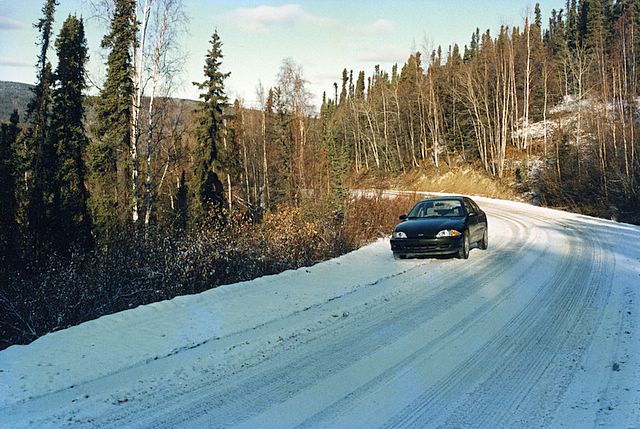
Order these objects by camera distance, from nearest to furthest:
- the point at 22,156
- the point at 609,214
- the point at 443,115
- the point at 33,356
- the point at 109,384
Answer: the point at 109,384 < the point at 33,356 < the point at 609,214 < the point at 22,156 < the point at 443,115

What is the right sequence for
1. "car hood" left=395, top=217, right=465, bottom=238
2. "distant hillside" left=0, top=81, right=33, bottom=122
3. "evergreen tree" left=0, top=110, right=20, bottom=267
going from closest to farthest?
"car hood" left=395, top=217, right=465, bottom=238 → "evergreen tree" left=0, top=110, right=20, bottom=267 → "distant hillside" left=0, top=81, right=33, bottom=122

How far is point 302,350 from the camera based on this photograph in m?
5.50

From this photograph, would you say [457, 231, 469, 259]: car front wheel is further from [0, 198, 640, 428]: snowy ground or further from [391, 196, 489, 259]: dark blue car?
[0, 198, 640, 428]: snowy ground

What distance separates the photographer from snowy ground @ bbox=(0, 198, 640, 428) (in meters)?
3.94

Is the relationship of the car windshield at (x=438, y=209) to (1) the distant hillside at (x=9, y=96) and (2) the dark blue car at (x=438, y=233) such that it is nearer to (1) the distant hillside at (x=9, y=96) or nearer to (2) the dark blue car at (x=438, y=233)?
(2) the dark blue car at (x=438, y=233)

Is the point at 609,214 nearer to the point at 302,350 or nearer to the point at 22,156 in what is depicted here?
the point at 302,350

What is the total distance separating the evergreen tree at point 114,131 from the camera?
18.6 meters

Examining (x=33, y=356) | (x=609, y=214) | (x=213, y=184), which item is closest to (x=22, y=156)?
(x=213, y=184)

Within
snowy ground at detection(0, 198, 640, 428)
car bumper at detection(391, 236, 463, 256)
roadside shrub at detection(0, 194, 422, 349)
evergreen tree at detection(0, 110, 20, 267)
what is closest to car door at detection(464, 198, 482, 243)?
car bumper at detection(391, 236, 463, 256)

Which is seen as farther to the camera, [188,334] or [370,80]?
[370,80]

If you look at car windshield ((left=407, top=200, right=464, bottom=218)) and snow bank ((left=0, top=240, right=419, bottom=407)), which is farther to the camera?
car windshield ((left=407, top=200, right=464, bottom=218))

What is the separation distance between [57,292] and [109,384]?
14.8ft

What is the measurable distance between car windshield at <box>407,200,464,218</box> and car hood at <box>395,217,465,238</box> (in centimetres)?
60

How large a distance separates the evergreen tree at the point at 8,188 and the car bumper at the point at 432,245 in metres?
22.6
